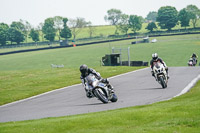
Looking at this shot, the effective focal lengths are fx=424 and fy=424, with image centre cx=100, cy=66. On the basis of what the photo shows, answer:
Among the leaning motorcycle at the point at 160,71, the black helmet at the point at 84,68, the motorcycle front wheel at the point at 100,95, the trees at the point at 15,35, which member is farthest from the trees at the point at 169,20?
the black helmet at the point at 84,68

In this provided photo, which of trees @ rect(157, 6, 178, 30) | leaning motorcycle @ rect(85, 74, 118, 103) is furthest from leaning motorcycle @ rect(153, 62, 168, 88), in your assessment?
trees @ rect(157, 6, 178, 30)

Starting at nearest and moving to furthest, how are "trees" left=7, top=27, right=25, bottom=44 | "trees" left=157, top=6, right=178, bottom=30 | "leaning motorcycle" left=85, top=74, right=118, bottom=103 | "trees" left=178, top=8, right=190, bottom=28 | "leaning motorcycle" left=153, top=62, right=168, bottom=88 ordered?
A: "leaning motorcycle" left=85, top=74, right=118, bottom=103, "leaning motorcycle" left=153, top=62, right=168, bottom=88, "trees" left=7, top=27, right=25, bottom=44, "trees" left=178, top=8, right=190, bottom=28, "trees" left=157, top=6, right=178, bottom=30

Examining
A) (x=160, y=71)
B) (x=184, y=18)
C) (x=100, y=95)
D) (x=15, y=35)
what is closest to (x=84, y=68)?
(x=100, y=95)

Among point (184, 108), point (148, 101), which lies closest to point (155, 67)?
point (148, 101)

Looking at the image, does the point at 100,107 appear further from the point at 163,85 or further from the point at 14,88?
the point at 14,88

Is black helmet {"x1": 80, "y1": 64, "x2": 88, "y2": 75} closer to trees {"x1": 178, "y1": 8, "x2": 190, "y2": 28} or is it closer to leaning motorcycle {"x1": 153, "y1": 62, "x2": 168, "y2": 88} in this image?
leaning motorcycle {"x1": 153, "y1": 62, "x2": 168, "y2": 88}

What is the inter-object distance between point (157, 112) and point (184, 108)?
28.7 inches

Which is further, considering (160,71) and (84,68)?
(160,71)

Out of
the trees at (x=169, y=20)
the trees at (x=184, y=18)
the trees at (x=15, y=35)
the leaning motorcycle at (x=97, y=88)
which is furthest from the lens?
the trees at (x=169, y=20)

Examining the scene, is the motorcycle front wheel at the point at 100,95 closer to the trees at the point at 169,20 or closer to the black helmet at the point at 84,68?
the black helmet at the point at 84,68

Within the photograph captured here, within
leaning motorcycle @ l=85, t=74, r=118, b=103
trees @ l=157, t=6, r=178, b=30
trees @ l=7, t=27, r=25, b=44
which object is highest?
trees @ l=157, t=6, r=178, b=30

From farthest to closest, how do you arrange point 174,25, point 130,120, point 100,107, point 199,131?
point 174,25, point 100,107, point 130,120, point 199,131

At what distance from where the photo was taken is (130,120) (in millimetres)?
10078

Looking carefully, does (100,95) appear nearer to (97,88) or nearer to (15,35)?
(97,88)
